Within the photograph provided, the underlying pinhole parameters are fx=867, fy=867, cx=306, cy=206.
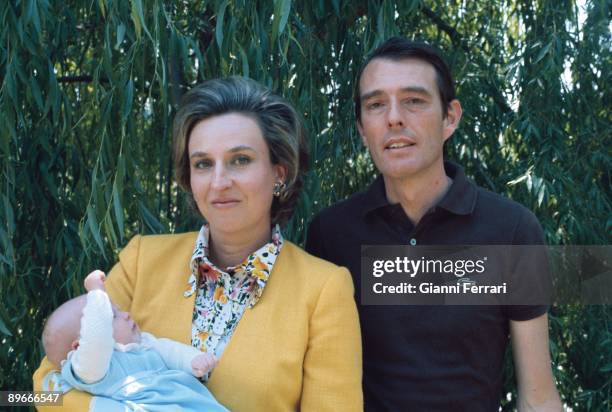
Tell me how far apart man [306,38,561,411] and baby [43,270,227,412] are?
1.63ft

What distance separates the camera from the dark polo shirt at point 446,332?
6.85 feet

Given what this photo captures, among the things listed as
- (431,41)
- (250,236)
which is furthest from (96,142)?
(431,41)

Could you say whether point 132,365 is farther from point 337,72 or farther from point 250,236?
point 337,72

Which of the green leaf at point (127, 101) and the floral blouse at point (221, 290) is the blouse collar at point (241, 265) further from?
the green leaf at point (127, 101)

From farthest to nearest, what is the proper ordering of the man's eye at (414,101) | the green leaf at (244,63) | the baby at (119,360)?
the green leaf at (244,63), the man's eye at (414,101), the baby at (119,360)

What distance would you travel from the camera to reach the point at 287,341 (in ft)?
6.18

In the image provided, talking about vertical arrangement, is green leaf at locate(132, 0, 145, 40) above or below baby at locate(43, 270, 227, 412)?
above

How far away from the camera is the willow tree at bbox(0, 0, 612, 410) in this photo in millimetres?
2426

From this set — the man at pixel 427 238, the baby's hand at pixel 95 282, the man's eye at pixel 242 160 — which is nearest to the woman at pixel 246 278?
the man's eye at pixel 242 160

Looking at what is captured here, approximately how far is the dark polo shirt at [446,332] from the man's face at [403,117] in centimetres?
11

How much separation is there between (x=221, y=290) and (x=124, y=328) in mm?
246

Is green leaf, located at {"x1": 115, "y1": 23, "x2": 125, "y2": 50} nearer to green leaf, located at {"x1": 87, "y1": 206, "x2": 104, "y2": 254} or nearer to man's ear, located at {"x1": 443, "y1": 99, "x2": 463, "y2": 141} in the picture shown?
green leaf, located at {"x1": 87, "y1": 206, "x2": 104, "y2": 254}

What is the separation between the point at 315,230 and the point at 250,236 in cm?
38

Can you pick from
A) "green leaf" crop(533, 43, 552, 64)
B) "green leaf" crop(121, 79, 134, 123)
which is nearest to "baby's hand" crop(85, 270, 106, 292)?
"green leaf" crop(121, 79, 134, 123)
